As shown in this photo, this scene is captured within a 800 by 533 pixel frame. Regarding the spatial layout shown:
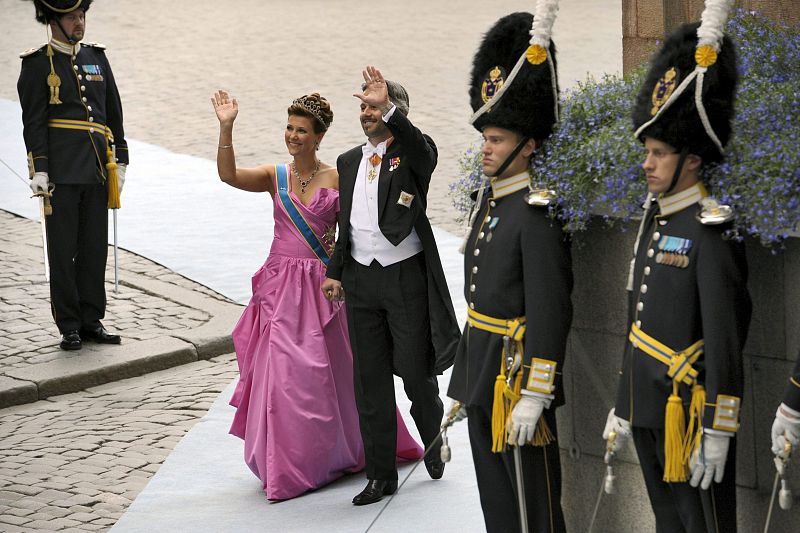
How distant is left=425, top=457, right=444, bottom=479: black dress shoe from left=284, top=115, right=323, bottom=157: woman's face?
1531 mm

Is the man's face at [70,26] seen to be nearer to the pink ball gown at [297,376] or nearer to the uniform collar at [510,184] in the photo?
the pink ball gown at [297,376]

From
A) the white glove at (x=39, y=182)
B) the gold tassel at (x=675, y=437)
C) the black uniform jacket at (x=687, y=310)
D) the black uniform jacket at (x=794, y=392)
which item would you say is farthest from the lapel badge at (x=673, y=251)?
the white glove at (x=39, y=182)

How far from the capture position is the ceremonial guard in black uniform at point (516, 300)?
14.5 ft

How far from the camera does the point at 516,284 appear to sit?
4.55 meters

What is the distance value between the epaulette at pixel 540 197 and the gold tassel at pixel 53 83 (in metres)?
4.47

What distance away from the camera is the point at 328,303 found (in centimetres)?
636

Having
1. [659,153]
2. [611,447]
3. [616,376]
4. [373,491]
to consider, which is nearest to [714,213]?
[659,153]

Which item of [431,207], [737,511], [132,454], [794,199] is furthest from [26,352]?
[794,199]

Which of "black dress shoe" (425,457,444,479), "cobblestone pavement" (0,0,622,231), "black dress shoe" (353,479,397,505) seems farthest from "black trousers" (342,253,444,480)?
"cobblestone pavement" (0,0,622,231)

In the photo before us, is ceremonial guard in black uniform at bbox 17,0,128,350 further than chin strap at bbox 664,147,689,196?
Yes

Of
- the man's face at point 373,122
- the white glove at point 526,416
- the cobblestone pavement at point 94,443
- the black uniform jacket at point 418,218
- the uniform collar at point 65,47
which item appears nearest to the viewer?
the white glove at point 526,416

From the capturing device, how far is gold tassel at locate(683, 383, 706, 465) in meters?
4.02

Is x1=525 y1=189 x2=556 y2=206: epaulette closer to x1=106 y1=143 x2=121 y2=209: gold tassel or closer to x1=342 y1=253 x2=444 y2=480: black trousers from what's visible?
x1=342 y1=253 x2=444 y2=480: black trousers

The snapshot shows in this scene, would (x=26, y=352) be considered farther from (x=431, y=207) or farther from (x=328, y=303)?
(x=431, y=207)
